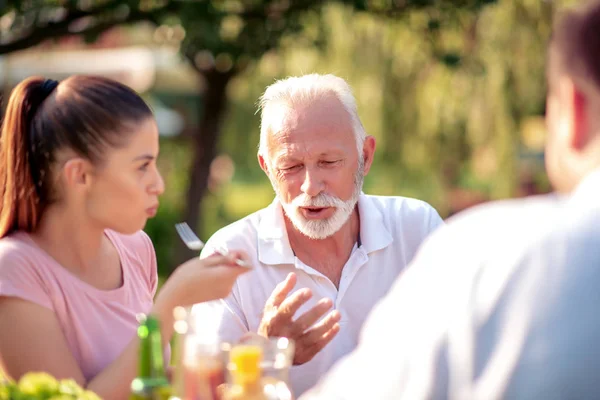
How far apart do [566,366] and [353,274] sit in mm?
1869

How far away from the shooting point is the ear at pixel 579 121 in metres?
1.35

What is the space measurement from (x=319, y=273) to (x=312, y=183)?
1.06ft

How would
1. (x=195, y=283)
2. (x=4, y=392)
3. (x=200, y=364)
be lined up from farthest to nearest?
(x=195, y=283) < (x=200, y=364) < (x=4, y=392)

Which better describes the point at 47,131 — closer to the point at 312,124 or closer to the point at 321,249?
the point at 312,124

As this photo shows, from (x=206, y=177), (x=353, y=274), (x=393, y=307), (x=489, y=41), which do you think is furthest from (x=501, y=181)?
(x=393, y=307)

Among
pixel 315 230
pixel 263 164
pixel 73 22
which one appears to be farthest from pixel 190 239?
pixel 73 22

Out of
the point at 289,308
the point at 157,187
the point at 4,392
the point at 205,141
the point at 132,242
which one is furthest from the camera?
the point at 205,141

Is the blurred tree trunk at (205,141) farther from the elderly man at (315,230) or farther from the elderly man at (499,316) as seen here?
the elderly man at (499,316)

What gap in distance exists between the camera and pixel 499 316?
3.97ft

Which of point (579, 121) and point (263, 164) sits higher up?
point (579, 121)

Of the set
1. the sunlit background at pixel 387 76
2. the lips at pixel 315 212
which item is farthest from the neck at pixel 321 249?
the sunlit background at pixel 387 76

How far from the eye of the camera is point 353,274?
3066 millimetres

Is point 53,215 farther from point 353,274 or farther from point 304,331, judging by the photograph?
point 353,274

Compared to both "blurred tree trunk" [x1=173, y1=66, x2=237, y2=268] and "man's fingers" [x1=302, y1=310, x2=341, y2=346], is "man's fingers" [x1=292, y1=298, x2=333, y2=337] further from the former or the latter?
"blurred tree trunk" [x1=173, y1=66, x2=237, y2=268]
